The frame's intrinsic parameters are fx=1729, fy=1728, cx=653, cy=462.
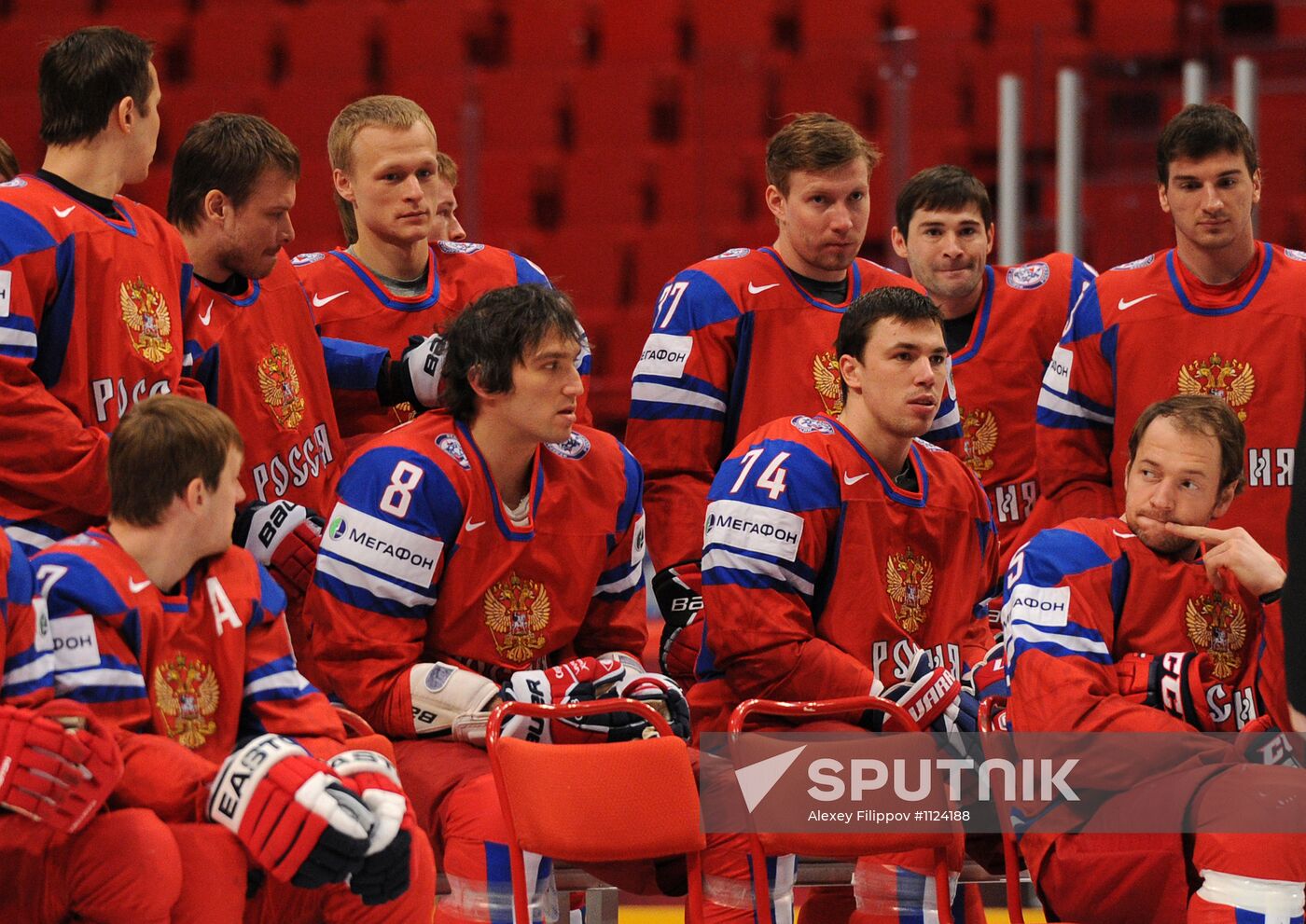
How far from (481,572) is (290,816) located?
911mm

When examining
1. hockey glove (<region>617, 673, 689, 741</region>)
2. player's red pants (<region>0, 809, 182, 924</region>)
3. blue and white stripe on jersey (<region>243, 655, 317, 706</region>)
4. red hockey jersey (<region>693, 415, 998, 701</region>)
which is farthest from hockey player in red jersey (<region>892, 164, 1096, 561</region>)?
player's red pants (<region>0, 809, 182, 924</region>)

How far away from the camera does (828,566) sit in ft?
11.1

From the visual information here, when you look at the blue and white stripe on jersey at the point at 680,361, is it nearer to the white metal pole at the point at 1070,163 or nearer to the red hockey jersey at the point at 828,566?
the red hockey jersey at the point at 828,566

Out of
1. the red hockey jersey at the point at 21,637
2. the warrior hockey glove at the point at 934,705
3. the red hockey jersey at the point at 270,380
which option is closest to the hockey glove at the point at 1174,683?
the warrior hockey glove at the point at 934,705

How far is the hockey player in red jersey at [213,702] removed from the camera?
243 cm

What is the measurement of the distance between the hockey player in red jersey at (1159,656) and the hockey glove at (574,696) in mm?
704

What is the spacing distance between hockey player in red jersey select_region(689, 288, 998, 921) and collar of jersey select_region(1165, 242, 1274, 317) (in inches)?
28.1

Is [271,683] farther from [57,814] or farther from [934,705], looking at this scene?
[934,705]

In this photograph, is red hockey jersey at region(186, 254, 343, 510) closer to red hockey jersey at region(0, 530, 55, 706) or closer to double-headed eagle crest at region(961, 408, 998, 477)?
red hockey jersey at region(0, 530, 55, 706)

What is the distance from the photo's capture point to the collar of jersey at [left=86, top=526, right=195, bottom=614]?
2584 millimetres

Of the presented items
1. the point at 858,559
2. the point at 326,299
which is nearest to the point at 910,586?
the point at 858,559

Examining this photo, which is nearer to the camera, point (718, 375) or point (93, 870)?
point (93, 870)

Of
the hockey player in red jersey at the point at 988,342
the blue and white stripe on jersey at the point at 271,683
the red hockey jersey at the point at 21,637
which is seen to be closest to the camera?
the red hockey jersey at the point at 21,637

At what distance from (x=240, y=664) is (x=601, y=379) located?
16.1 feet
